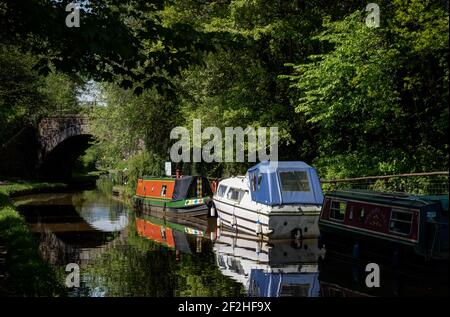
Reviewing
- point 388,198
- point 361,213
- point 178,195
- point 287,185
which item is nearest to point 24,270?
point 361,213

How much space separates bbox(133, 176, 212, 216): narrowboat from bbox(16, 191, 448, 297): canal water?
6.58ft

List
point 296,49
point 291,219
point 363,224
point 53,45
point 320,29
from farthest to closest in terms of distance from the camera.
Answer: point 296,49, point 320,29, point 291,219, point 363,224, point 53,45

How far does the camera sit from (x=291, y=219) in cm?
1822

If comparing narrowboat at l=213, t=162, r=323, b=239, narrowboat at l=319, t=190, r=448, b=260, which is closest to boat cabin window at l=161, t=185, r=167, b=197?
narrowboat at l=213, t=162, r=323, b=239

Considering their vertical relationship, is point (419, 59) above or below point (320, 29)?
below

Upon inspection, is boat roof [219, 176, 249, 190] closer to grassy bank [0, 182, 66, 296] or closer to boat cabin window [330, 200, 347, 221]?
boat cabin window [330, 200, 347, 221]

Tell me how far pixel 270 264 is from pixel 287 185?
453 cm

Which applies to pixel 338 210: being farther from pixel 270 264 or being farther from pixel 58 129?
pixel 58 129

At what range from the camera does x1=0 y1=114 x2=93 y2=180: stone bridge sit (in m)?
49.0

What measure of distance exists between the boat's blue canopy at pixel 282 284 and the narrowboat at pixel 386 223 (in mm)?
1961

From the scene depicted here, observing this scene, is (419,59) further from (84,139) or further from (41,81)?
(84,139)

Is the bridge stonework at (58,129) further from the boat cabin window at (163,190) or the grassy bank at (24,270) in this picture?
the grassy bank at (24,270)
